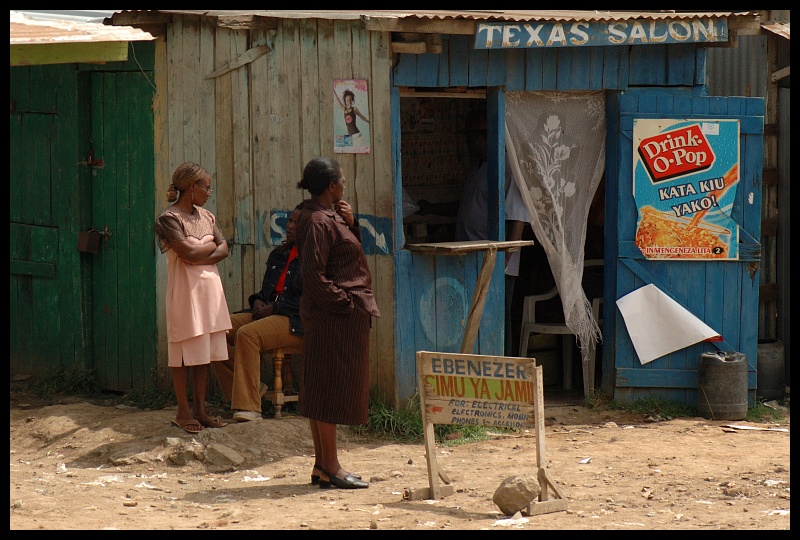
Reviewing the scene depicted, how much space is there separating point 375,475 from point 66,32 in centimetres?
387

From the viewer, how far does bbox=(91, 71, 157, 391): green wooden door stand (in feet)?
26.4

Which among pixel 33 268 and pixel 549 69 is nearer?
pixel 549 69

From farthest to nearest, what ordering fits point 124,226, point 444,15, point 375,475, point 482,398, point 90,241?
point 90,241
point 124,226
point 444,15
point 375,475
point 482,398

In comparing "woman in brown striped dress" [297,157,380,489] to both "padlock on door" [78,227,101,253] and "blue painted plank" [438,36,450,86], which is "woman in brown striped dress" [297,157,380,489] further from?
"padlock on door" [78,227,101,253]

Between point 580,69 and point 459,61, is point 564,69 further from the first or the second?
point 459,61

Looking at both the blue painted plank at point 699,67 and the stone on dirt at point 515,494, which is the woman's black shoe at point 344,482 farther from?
the blue painted plank at point 699,67

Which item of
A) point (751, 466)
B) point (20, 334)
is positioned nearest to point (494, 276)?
point (751, 466)

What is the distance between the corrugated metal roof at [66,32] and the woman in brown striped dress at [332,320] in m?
2.34

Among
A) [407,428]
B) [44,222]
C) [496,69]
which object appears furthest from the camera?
[44,222]

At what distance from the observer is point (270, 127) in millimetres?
7570

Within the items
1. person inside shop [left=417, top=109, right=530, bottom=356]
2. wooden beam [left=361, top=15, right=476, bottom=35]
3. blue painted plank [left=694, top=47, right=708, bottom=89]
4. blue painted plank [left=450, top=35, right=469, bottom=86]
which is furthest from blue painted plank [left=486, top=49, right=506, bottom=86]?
blue painted plank [left=694, top=47, right=708, bottom=89]

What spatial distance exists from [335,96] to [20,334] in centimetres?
359

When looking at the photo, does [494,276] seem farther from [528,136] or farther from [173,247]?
[173,247]

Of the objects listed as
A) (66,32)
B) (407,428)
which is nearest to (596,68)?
(407,428)
